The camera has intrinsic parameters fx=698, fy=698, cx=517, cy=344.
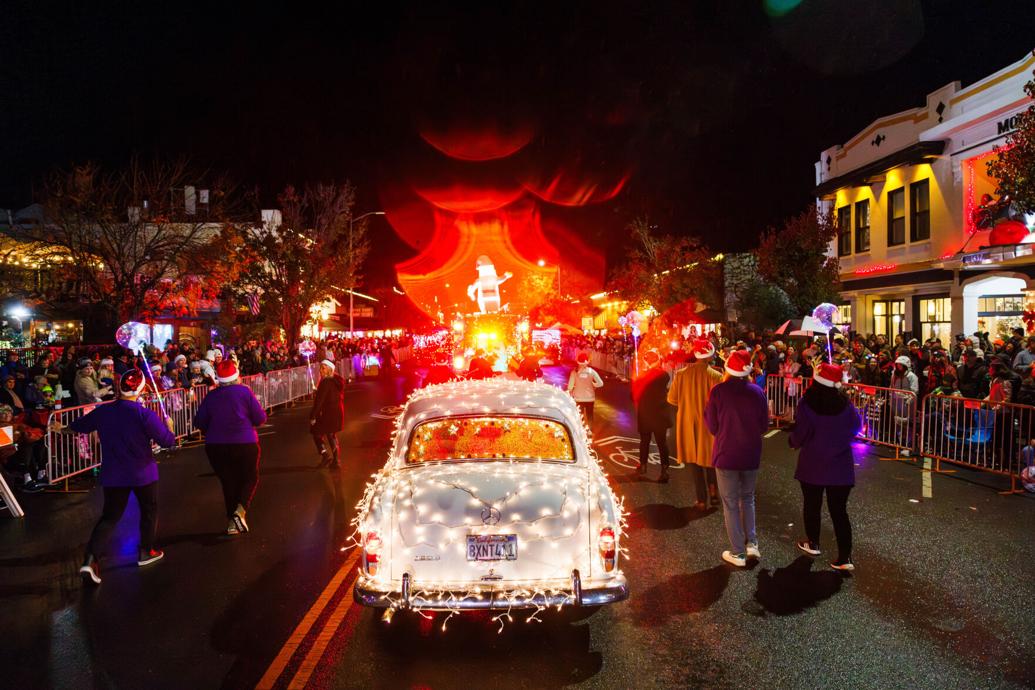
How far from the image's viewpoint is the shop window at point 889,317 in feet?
79.2

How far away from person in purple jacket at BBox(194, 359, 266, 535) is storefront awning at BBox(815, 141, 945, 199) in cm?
2127

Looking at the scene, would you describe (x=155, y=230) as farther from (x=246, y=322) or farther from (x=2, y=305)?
(x=2, y=305)

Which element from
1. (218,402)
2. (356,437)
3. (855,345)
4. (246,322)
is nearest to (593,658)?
(218,402)

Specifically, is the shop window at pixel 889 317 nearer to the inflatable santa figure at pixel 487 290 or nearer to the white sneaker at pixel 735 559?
the white sneaker at pixel 735 559

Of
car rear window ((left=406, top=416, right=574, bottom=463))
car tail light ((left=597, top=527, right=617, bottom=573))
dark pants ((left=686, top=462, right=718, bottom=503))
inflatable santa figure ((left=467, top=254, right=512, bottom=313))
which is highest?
inflatable santa figure ((left=467, top=254, right=512, bottom=313))

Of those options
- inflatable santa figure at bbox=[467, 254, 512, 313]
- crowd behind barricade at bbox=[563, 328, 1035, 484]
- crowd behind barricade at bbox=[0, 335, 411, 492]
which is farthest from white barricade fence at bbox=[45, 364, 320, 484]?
inflatable santa figure at bbox=[467, 254, 512, 313]

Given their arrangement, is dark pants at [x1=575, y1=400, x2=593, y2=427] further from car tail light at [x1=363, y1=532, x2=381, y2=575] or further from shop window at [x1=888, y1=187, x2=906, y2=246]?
shop window at [x1=888, y1=187, x2=906, y2=246]

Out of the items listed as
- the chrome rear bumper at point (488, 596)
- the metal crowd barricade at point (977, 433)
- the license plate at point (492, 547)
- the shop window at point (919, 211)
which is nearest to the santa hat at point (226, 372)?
the chrome rear bumper at point (488, 596)

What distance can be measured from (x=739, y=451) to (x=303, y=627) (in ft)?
12.5

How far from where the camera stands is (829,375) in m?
6.15

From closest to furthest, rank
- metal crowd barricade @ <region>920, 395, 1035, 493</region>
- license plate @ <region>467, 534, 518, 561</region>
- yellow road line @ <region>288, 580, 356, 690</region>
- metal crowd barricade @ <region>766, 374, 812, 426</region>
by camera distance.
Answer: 1. yellow road line @ <region>288, 580, 356, 690</region>
2. license plate @ <region>467, 534, 518, 561</region>
3. metal crowd barricade @ <region>920, 395, 1035, 493</region>
4. metal crowd barricade @ <region>766, 374, 812, 426</region>

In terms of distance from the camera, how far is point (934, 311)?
22.1 m

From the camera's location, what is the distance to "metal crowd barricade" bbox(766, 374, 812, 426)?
1427cm

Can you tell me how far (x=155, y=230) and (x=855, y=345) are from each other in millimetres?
20685
